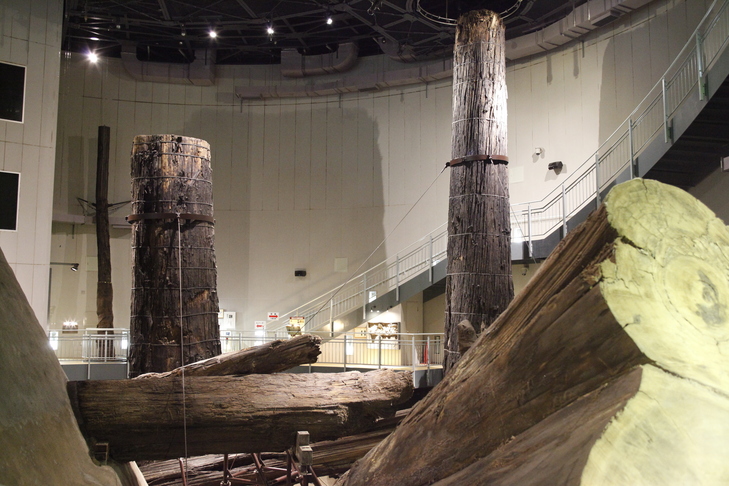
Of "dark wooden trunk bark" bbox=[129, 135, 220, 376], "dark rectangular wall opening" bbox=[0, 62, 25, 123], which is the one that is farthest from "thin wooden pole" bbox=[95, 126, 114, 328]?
"dark wooden trunk bark" bbox=[129, 135, 220, 376]

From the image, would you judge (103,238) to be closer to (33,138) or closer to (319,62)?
(33,138)

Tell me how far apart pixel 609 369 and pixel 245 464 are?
6.42 metres

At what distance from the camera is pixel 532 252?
1140 cm

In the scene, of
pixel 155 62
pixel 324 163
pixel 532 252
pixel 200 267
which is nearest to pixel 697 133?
pixel 532 252

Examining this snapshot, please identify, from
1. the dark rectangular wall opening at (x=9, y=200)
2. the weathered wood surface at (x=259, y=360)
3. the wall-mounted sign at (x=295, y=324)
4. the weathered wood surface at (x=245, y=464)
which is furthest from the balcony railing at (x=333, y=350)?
the weathered wood surface at (x=259, y=360)

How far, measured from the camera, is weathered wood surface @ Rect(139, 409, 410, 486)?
6379 millimetres

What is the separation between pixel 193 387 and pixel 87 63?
16418mm

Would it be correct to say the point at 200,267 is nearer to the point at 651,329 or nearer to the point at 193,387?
the point at 193,387

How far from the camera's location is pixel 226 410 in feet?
12.2

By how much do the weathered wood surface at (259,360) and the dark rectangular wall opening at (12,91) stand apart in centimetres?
871

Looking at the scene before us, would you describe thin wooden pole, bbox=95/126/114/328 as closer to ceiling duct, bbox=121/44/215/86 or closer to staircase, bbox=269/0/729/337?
ceiling duct, bbox=121/44/215/86

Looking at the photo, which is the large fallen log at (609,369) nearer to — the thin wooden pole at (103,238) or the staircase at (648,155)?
the staircase at (648,155)

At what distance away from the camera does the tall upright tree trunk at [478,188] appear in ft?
23.1

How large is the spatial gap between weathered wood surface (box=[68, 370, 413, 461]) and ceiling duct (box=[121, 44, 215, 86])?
15.2 metres
